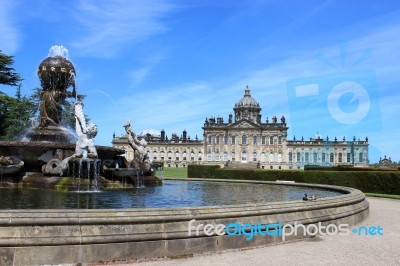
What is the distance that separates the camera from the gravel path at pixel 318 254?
533cm

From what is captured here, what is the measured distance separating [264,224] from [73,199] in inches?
145

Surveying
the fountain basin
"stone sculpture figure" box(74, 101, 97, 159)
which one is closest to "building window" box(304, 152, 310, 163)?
"stone sculpture figure" box(74, 101, 97, 159)

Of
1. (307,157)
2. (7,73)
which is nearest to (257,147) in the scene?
(307,157)

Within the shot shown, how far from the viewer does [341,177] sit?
21.9m

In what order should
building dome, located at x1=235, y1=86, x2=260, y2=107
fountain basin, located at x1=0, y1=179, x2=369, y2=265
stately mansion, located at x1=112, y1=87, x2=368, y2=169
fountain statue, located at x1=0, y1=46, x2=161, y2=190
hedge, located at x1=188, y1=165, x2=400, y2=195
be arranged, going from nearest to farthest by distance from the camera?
fountain basin, located at x1=0, y1=179, x2=369, y2=265, fountain statue, located at x1=0, y1=46, x2=161, y2=190, hedge, located at x1=188, y1=165, x2=400, y2=195, stately mansion, located at x1=112, y1=87, x2=368, y2=169, building dome, located at x1=235, y1=86, x2=260, y2=107

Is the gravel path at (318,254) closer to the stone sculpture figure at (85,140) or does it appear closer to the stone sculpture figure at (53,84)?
the stone sculpture figure at (85,140)

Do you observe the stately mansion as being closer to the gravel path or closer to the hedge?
the hedge

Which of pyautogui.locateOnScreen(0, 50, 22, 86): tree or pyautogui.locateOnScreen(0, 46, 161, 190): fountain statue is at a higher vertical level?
pyautogui.locateOnScreen(0, 50, 22, 86): tree

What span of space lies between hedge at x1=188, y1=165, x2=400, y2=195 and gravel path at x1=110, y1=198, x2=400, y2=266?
46.1 ft

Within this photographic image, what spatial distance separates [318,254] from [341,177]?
670 inches

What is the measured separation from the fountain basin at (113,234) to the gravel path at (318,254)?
0.16 meters

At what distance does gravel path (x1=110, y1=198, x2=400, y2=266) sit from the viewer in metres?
5.33

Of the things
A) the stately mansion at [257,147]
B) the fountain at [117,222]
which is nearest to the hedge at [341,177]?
the fountain at [117,222]

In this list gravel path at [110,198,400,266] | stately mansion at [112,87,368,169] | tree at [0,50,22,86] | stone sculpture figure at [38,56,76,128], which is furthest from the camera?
stately mansion at [112,87,368,169]
